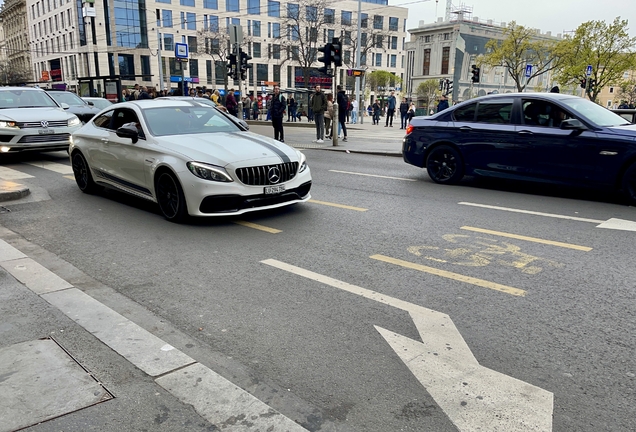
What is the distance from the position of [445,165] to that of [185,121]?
4988mm

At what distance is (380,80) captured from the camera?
9025 cm

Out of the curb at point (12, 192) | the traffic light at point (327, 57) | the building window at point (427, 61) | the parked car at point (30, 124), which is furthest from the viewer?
the building window at point (427, 61)

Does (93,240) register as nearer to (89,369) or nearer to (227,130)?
(227,130)

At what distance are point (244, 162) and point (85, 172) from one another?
3789 millimetres

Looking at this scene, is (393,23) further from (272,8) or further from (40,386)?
(40,386)

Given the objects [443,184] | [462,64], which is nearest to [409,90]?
[462,64]

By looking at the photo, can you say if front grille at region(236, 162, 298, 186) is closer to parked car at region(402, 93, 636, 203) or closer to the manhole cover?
the manhole cover

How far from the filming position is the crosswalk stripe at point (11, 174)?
35.2 ft

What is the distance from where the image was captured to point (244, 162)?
6.82m

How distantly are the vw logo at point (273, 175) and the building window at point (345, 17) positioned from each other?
81.4 meters

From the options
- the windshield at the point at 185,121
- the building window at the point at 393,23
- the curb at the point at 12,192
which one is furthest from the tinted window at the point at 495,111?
the building window at the point at 393,23

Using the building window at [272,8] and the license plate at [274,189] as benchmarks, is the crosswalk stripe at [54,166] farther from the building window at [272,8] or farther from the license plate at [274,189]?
the building window at [272,8]

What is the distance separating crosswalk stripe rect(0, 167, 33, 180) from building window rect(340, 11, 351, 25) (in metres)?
77.5

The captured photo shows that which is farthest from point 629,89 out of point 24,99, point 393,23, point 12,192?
point 12,192
